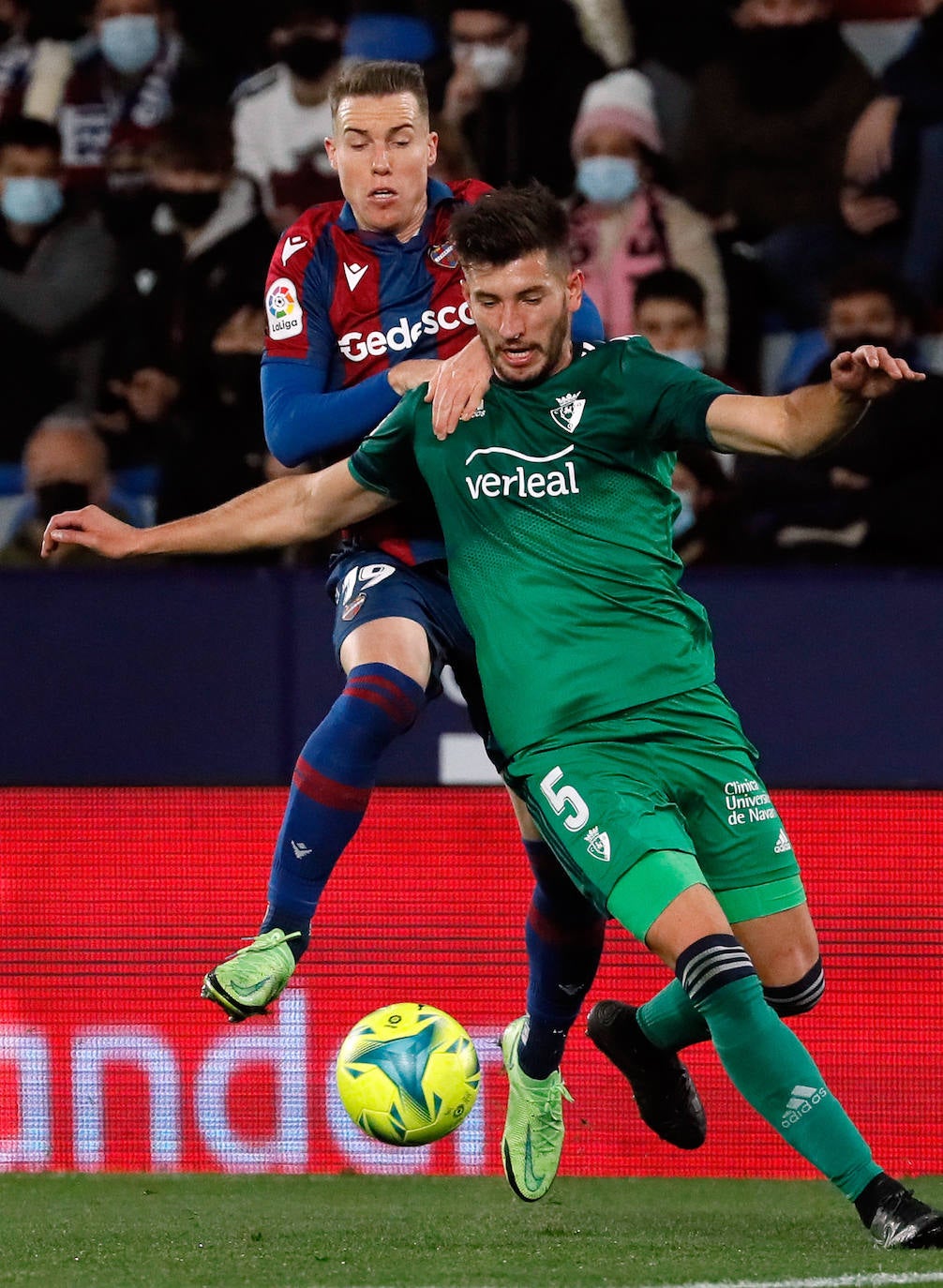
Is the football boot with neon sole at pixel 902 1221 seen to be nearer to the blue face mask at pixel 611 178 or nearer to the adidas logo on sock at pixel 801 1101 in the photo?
the adidas logo on sock at pixel 801 1101

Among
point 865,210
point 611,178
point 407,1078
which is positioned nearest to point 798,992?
point 407,1078

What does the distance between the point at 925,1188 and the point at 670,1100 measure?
3.46 feet

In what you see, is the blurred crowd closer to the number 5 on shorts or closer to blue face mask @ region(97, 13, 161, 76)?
blue face mask @ region(97, 13, 161, 76)

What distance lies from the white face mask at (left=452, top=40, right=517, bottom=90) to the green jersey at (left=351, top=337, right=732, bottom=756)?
179 inches

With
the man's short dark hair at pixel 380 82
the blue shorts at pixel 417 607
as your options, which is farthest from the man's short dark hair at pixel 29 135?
the blue shorts at pixel 417 607

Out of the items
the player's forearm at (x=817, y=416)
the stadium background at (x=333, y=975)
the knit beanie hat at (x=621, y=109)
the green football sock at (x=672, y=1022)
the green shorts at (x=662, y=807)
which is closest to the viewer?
the player's forearm at (x=817, y=416)

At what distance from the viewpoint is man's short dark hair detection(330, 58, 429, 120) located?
17.6ft

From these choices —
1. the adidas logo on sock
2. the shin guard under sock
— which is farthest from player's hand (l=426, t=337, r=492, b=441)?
the adidas logo on sock

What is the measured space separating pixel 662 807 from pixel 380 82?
77.5 inches

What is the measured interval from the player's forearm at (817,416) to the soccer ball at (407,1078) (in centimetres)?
187

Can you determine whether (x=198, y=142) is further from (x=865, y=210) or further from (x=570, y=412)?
(x=570, y=412)

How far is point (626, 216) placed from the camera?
8.96 m

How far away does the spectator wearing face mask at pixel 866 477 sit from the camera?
848 cm

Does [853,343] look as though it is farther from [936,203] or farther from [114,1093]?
[114,1093]
